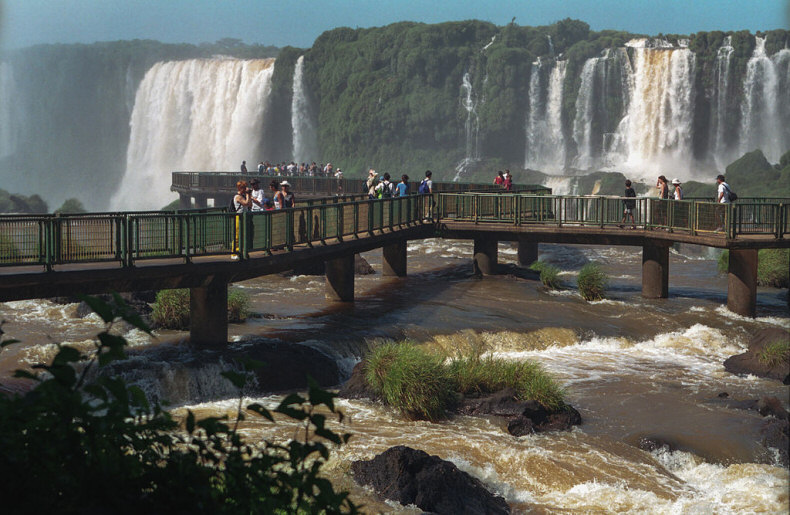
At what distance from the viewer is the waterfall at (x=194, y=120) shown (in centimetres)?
8381

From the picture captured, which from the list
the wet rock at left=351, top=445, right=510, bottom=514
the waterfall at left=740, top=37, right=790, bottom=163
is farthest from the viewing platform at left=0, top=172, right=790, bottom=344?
the waterfall at left=740, top=37, right=790, bottom=163

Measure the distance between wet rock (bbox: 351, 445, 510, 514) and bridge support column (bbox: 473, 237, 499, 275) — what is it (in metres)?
19.4

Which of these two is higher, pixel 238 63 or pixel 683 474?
pixel 238 63

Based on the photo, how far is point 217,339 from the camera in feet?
65.6

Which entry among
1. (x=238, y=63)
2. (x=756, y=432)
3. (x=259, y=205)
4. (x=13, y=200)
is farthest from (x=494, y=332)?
(x=238, y=63)

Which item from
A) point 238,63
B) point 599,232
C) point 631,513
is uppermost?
point 238,63

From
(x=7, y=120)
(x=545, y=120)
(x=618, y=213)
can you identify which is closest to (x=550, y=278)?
(x=618, y=213)

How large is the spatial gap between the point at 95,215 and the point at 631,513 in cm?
1040

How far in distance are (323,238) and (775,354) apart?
32.6 ft

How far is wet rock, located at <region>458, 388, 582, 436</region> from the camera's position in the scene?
52.6 ft

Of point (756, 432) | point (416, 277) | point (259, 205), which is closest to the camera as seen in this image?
point (756, 432)

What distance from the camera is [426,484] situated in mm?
12812

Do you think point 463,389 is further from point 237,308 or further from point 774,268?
point 774,268

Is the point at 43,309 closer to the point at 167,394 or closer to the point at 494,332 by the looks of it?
the point at 167,394
